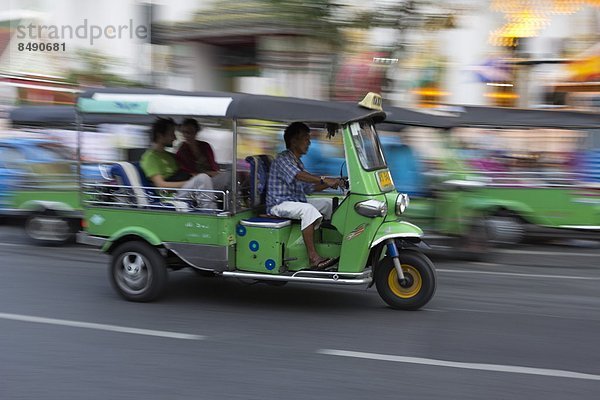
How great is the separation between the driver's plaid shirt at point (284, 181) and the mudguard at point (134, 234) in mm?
1135

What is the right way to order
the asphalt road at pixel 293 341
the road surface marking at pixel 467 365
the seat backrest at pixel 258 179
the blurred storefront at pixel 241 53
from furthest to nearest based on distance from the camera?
1. the blurred storefront at pixel 241 53
2. the seat backrest at pixel 258 179
3. the road surface marking at pixel 467 365
4. the asphalt road at pixel 293 341

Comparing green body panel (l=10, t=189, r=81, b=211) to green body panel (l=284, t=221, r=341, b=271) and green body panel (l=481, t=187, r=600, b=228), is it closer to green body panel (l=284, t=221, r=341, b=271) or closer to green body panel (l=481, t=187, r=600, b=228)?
green body panel (l=284, t=221, r=341, b=271)

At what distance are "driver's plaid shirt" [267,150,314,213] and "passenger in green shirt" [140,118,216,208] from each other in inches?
24.3

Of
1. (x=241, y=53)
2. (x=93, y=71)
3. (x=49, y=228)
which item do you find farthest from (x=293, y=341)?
(x=241, y=53)

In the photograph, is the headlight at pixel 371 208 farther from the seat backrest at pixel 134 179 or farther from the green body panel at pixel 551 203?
the green body panel at pixel 551 203

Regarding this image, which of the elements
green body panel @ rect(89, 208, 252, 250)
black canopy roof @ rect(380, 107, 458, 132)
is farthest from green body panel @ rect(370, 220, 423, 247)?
black canopy roof @ rect(380, 107, 458, 132)

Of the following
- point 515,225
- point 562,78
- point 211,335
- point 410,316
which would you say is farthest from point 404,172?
point 562,78

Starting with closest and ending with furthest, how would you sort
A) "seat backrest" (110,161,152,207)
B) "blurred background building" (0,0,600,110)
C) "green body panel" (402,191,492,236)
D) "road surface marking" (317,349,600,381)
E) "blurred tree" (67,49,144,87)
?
"road surface marking" (317,349,600,381) < "seat backrest" (110,161,152,207) < "green body panel" (402,191,492,236) < "blurred background building" (0,0,600,110) < "blurred tree" (67,49,144,87)

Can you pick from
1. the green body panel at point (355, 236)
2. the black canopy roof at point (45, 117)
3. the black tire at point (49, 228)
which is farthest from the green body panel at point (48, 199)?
the green body panel at point (355, 236)

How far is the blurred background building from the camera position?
12531 mm

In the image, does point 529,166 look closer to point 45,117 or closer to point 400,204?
point 400,204

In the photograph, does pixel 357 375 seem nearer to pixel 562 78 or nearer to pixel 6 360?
pixel 6 360

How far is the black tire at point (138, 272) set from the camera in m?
6.99

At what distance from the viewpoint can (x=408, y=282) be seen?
6773 mm
